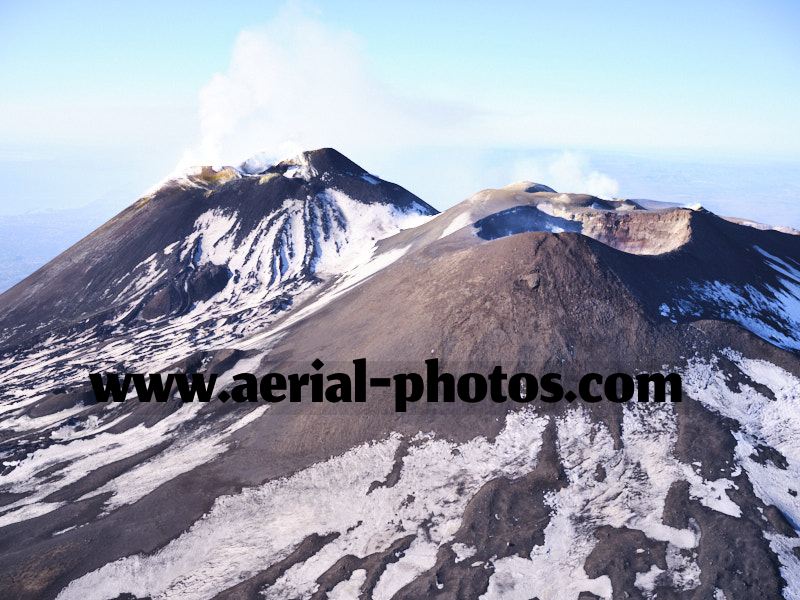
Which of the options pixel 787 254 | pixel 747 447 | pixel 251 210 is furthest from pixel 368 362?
pixel 251 210

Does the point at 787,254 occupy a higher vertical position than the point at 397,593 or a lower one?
higher

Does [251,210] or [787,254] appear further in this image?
[251,210]

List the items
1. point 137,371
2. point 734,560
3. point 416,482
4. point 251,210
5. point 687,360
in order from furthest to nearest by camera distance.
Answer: point 251,210 < point 137,371 < point 687,360 < point 416,482 < point 734,560

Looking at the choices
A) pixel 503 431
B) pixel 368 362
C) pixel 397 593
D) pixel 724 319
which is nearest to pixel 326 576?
pixel 397 593

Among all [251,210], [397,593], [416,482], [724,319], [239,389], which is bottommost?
[397,593]

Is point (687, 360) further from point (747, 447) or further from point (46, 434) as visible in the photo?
point (46, 434)

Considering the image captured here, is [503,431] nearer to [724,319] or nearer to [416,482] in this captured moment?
[416,482]

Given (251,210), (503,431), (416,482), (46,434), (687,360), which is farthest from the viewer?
(251,210)
